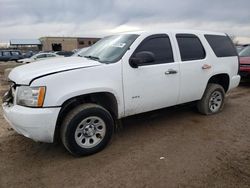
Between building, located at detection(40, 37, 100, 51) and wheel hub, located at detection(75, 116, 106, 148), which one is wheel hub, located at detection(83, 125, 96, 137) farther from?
building, located at detection(40, 37, 100, 51)

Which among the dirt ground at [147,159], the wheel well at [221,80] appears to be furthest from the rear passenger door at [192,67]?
the dirt ground at [147,159]

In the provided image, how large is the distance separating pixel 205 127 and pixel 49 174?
302 centimetres

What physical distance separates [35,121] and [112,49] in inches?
68.6

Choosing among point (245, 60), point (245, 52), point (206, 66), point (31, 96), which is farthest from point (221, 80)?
point (245, 52)

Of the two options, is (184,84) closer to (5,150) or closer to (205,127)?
(205,127)

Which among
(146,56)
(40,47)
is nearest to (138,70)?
(146,56)

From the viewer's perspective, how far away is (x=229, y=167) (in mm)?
3070

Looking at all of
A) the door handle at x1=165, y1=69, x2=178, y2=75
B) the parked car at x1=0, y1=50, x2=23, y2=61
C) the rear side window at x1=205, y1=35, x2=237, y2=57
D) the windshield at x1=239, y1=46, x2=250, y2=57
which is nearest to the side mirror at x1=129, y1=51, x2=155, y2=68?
the door handle at x1=165, y1=69, x2=178, y2=75

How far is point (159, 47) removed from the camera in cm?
409

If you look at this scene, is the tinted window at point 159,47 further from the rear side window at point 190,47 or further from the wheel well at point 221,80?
the wheel well at point 221,80

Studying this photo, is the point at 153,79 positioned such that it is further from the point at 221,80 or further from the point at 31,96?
the point at 221,80

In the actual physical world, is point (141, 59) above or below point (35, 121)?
above

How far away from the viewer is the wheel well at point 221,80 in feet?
Result: 17.0

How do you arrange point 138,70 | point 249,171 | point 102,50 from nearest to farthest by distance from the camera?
point 249,171 → point 138,70 → point 102,50
